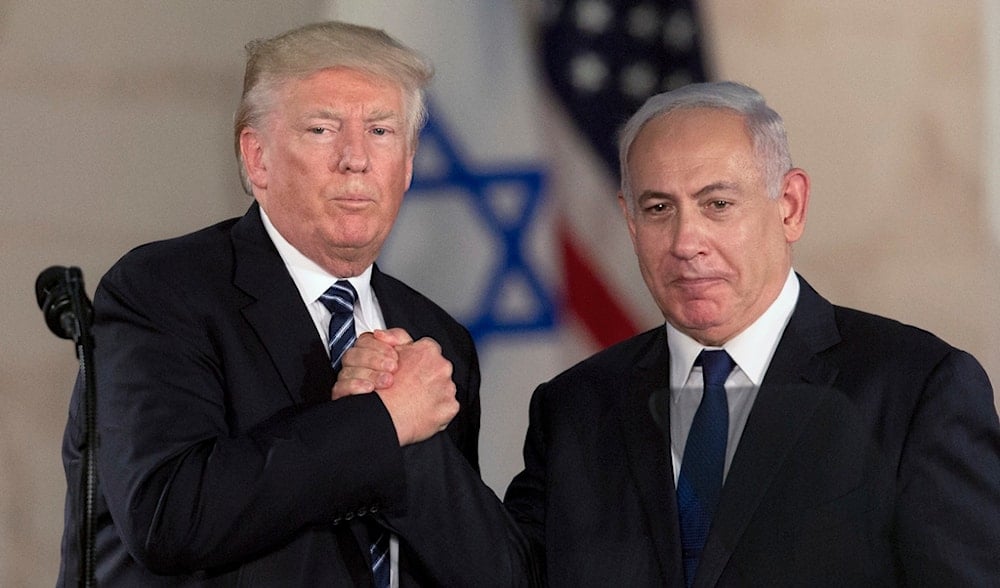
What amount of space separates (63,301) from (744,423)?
1044 mm

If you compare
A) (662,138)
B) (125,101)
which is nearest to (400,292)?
(662,138)

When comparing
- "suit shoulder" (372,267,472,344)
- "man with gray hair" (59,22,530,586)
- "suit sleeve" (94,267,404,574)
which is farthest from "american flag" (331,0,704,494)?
"suit sleeve" (94,267,404,574)

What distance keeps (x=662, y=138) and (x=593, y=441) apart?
0.51 m

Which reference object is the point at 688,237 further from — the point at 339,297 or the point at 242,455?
the point at 242,455

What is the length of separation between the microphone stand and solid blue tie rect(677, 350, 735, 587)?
0.91 metres

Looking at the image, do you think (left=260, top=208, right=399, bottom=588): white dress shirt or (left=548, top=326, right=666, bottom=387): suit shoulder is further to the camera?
(left=548, top=326, right=666, bottom=387): suit shoulder

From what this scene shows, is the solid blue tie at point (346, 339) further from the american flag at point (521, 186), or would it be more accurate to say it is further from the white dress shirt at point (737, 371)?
the american flag at point (521, 186)

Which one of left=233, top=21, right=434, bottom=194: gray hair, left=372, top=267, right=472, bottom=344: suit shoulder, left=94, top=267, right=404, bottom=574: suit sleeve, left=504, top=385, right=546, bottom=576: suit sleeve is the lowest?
left=504, top=385, right=546, bottom=576: suit sleeve

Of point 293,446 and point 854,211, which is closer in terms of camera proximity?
point 293,446

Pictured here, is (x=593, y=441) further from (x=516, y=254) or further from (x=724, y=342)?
(x=516, y=254)

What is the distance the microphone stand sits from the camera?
1.50 m

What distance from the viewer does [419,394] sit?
206 centimetres

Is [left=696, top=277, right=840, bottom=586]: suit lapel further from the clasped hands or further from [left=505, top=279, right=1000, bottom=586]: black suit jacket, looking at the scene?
the clasped hands

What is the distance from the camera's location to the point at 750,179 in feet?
7.06
